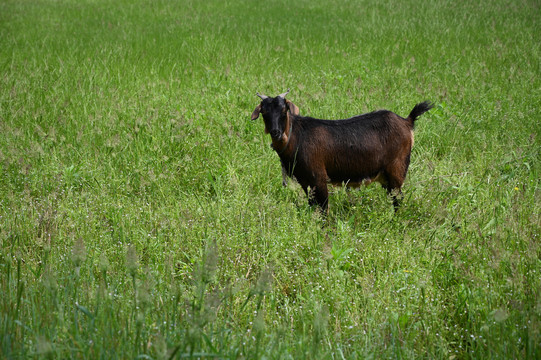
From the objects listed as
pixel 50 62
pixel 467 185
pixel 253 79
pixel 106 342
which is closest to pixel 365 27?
pixel 253 79

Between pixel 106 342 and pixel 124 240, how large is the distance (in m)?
1.63

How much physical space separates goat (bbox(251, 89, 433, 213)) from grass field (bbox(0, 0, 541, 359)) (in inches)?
9.6

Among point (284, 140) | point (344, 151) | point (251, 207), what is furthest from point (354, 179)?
point (251, 207)

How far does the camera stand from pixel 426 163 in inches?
213

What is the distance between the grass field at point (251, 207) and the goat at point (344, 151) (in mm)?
243

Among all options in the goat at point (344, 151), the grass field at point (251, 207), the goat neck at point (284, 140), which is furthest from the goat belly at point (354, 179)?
the goat neck at point (284, 140)

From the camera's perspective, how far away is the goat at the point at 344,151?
453cm

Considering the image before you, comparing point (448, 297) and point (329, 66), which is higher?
point (329, 66)

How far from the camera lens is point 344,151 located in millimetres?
4625

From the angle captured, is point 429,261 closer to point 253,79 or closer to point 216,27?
point 253,79

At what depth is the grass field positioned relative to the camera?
98.7 inches

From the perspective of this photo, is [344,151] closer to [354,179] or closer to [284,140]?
[354,179]

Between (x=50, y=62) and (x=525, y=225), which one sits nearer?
(x=525, y=225)

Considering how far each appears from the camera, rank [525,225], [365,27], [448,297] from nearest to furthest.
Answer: [448,297], [525,225], [365,27]
